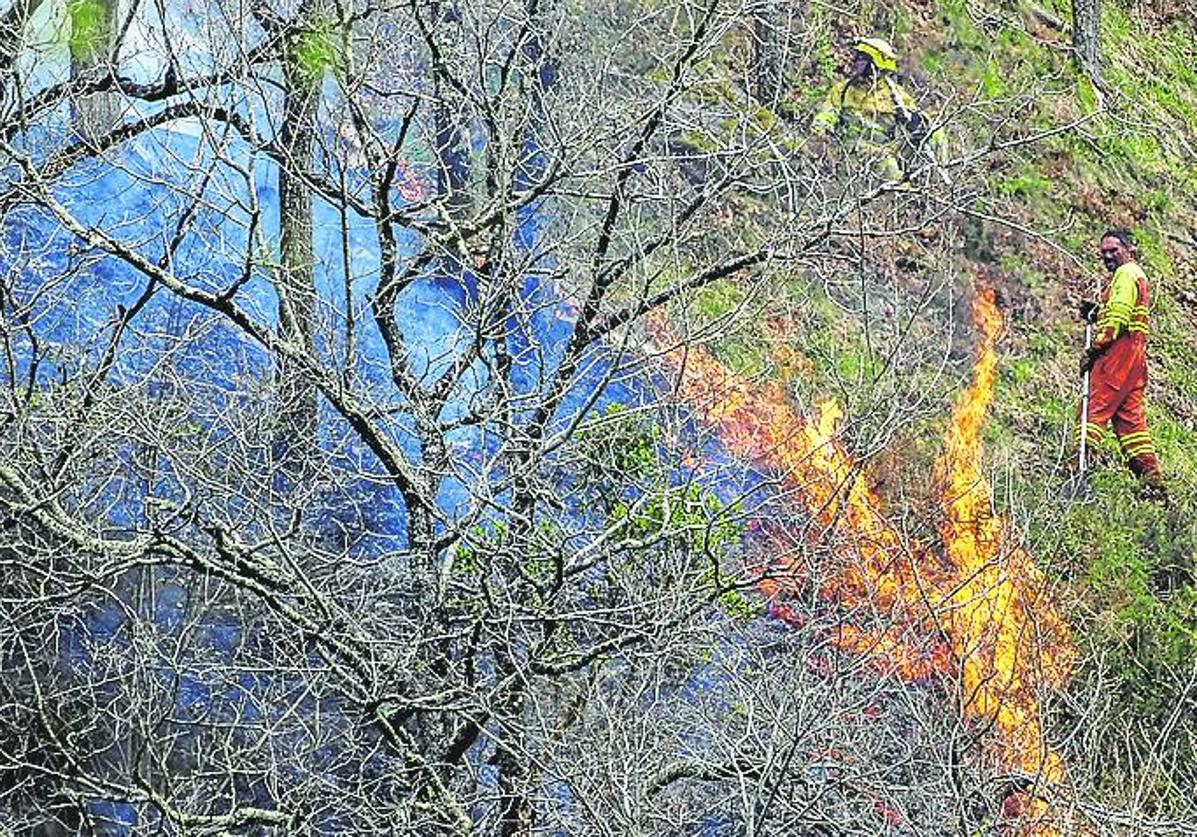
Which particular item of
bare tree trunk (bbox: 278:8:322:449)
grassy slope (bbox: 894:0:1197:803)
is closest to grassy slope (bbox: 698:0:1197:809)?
grassy slope (bbox: 894:0:1197:803)

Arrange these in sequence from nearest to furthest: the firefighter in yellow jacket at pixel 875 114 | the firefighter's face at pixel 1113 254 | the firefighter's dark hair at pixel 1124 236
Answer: the firefighter in yellow jacket at pixel 875 114, the firefighter's face at pixel 1113 254, the firefighter's dark hair at pixel 1124 236

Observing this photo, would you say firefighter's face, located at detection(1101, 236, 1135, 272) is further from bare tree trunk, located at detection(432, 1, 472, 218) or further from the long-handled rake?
bare tree trunk, located at detection(432, 1, 472, 218)

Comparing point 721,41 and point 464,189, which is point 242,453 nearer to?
point 464,189

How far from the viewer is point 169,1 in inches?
231

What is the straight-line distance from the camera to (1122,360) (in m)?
7.64

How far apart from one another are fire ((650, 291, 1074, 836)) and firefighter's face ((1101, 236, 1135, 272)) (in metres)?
1.08

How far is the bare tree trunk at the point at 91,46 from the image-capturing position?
5.79m

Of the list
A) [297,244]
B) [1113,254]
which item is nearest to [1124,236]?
[1113,254]

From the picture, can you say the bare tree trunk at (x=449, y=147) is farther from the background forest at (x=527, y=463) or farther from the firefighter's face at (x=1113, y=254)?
the firefighter's face at (x=1113, y=254)

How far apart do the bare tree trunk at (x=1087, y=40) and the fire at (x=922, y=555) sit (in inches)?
80.0

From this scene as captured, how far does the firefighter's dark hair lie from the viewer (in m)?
7.96

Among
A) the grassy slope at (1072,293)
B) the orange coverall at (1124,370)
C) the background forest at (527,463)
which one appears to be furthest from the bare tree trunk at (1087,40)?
the background forest at (527,463)

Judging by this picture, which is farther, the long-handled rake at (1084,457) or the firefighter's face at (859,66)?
the firefighter's face at (859,66)

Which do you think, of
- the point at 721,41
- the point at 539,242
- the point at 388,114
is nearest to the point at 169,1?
the point at 388,114
